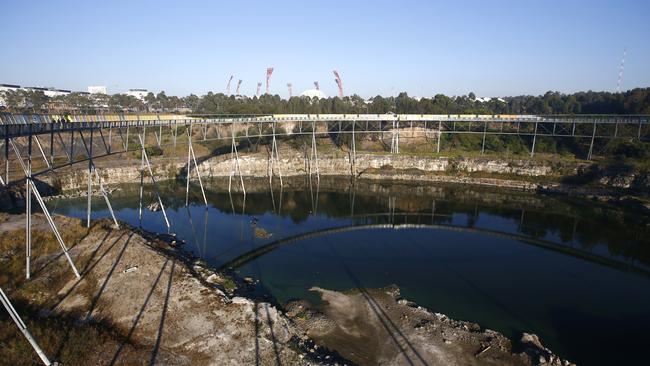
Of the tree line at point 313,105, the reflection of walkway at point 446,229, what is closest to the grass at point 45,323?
the reflection of walkway at point 446,229

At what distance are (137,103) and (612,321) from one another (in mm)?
130234

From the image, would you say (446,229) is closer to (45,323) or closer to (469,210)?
(469,210)

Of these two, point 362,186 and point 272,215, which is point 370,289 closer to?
point 272,215

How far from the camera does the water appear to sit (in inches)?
992

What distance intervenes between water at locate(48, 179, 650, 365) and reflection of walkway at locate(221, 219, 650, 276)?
12 cm

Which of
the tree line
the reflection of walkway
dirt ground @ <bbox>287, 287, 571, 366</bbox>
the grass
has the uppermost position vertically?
the tree line

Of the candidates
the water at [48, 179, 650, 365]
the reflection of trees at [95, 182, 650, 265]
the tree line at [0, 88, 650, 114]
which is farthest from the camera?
the tree line at [0, 88, 650, 114]

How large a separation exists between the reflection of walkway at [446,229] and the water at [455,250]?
12 centimetres

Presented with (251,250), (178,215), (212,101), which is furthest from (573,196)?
(212,101)

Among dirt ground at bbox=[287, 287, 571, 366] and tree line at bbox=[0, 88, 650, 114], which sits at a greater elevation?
tree line at bbox=[0, 88, 650, 114]

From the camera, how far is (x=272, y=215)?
48.5m

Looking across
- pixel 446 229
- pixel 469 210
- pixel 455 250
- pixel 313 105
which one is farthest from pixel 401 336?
pixel 313 105

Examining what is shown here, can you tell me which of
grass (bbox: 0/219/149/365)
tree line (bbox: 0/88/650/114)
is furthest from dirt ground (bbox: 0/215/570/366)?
tree line (bbox: 0/88/650/114)

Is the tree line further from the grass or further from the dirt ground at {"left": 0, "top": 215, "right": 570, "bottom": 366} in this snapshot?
the dirt ground at {"left": 0, "top": 215, "right": 570, "bottom": 366}
